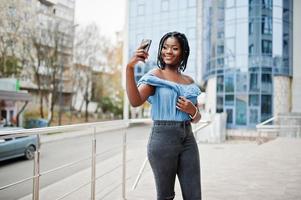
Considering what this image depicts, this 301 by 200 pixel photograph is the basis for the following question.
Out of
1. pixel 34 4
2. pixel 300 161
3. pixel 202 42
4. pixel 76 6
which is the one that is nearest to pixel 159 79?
pixel 300 161

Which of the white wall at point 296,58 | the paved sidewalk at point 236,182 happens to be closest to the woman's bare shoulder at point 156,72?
the paved sidewalk at point 236,182

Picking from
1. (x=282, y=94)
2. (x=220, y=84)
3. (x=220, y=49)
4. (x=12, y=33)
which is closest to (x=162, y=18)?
(x=220, y=49)

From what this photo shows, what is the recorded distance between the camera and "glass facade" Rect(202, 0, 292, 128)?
10.3 m

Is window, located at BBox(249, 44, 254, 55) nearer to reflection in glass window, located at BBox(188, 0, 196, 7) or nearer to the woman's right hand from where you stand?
reflection in glass window, located at BBox(188, 0, 196, 7)

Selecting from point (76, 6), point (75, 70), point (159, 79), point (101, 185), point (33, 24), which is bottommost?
point (101, 185)

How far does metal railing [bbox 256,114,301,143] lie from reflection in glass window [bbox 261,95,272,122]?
2572 millimetres

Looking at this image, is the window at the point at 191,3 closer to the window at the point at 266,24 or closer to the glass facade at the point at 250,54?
the glass facade at the point at 250,54

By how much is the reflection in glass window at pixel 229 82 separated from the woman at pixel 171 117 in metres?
10.1

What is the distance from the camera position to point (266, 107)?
10641 mm

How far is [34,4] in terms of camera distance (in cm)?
960

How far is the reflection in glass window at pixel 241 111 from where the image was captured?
10609 millimetres

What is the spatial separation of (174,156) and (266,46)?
1016 centimetres

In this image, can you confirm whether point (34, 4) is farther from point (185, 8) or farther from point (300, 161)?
point (300, 161)

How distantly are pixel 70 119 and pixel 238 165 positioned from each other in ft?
35.0
